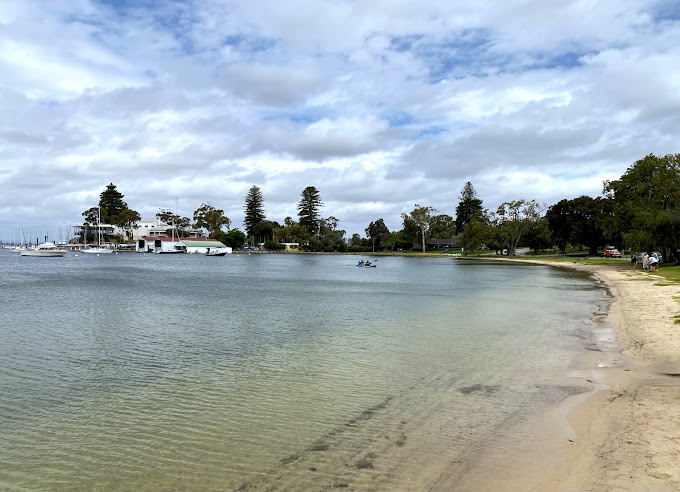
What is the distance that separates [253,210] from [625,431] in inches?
6594

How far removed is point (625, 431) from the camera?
309 inches

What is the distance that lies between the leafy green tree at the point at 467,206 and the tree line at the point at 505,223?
1.11 ft

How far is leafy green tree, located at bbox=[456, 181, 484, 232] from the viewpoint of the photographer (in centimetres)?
15900

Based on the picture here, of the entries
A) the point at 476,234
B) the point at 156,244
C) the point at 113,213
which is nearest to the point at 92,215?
the point at 113,213

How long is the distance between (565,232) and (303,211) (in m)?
98.7

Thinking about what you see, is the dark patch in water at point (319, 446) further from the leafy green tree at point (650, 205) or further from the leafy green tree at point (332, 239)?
the leafy green tree at point (332, 239)

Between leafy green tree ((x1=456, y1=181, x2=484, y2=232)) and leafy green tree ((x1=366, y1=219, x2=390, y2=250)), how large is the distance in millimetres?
24821

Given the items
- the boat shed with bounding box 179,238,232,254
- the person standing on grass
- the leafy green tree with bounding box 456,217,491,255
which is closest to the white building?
the boat shed with bounding box 179,238,232,254

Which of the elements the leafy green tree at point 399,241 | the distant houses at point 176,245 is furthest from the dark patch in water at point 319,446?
the leafy green tree at point 399,241

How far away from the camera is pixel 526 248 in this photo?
494 feet

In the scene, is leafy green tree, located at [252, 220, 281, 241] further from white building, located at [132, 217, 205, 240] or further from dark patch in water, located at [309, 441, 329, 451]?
dark patch in water, located at [309, 441, 329, 451]

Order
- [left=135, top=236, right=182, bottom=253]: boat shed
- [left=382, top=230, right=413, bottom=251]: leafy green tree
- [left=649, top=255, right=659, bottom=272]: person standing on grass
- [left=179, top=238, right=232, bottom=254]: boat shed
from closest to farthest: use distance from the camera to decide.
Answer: [left=649, top=255, right=659, bottom=272]: person standing on grass, [left=179, top=238, right=232, bottom=254]: boat shed, [left=135, top=236, right=182, bottom=253]: boat shed, [left=382, top=230, right=413, bottom=251]: leafy green tree

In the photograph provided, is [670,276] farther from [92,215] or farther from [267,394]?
[92,215]

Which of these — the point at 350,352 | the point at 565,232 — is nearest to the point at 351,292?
the point at 350,352
